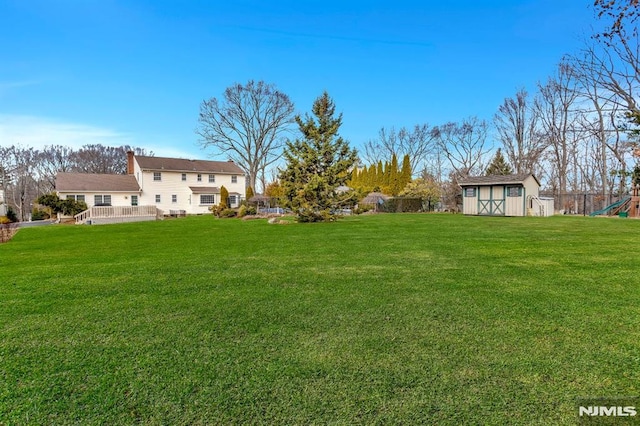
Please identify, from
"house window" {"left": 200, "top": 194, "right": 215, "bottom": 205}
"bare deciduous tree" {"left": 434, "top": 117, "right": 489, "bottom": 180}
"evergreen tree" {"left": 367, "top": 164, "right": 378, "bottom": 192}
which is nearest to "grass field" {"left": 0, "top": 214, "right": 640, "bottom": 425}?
"house window" {"left": 200, "top": 194, "right": 215, "bottom": 205}

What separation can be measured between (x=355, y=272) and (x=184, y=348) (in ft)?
11.0

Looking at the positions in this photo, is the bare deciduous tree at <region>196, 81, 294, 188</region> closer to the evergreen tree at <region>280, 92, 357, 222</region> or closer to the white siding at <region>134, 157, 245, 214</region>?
the white siding at <region>134, 157, 245, 214</region>

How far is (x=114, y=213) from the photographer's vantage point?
977 inches

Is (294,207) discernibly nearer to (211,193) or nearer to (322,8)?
(322,8)

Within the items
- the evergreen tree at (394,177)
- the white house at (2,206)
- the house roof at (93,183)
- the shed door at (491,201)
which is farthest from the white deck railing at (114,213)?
the evergreen tree at (394,177)

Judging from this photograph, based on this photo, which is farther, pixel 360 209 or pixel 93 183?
pixel 93 183

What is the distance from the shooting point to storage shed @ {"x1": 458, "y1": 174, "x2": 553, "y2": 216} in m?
23.2

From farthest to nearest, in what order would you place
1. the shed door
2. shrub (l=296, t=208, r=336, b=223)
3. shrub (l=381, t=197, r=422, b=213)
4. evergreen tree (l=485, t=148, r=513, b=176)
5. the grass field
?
shrub (l=381, t=197, r=422, b=213) < evergreen tree (l=485, t=148, r=513, b=176) < the shed door < shrub (l=296, t=208, r=336, b=223) < the grass field

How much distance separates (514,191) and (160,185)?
31.7 m

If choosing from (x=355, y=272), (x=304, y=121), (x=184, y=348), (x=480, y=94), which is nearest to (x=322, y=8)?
(x=304, y=121)

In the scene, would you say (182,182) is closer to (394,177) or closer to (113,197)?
(113,197)

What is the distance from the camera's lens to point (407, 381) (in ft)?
7.50

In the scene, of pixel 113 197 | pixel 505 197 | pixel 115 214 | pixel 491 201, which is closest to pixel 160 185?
pixel 113 197

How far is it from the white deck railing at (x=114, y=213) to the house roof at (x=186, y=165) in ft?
25.9
